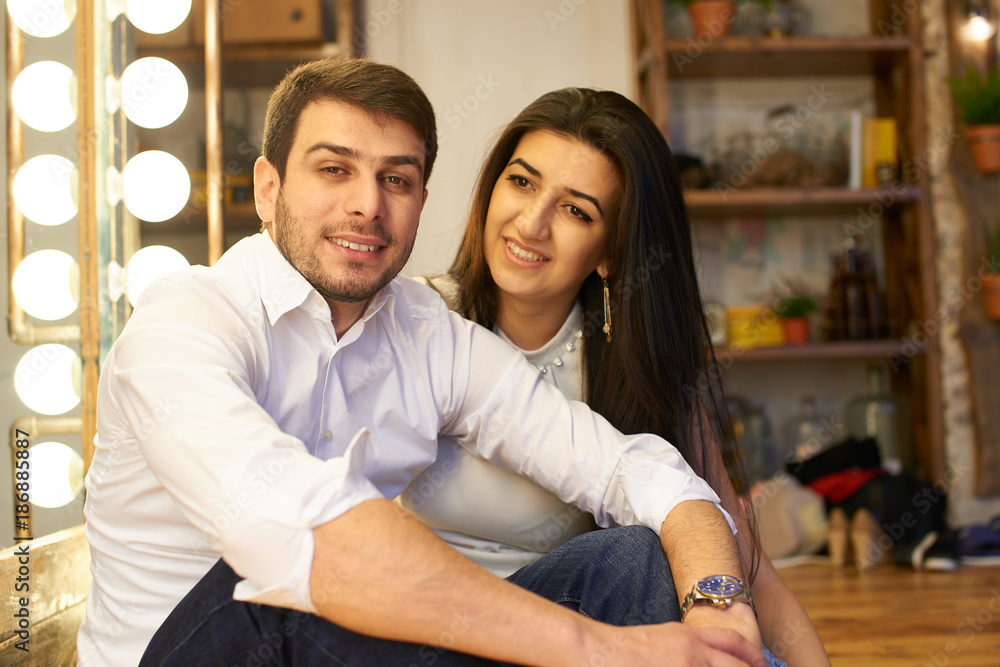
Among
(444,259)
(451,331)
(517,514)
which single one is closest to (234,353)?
(451,331)

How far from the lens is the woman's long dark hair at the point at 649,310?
147 centimetres

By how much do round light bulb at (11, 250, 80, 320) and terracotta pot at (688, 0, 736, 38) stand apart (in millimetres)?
2157

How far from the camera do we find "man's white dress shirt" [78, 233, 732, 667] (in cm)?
84

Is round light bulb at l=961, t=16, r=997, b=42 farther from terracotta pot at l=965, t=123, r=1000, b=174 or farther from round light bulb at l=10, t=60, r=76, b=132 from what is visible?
round light bulb at l=10, t=60, r=76, b=132

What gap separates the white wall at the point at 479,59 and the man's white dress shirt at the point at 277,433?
5.96ft

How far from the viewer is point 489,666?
91 centimetres

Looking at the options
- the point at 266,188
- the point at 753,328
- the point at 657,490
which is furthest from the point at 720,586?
the point at 753,328

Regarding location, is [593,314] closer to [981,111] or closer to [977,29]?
[981,111]

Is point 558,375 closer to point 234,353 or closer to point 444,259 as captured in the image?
point 234,353

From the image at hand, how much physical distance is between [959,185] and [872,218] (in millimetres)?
309

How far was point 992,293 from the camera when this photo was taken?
9.71 feet

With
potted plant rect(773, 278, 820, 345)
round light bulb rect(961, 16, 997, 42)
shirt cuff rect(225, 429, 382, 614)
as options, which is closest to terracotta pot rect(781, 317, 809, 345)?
potted plant rect(773, 278, 820, 345)

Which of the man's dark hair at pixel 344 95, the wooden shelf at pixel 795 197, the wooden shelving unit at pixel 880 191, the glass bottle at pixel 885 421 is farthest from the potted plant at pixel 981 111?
the man's dark hair at pixel 344 95

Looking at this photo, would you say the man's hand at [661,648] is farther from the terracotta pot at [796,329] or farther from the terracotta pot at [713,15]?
the terracotta pot at [713,15]
